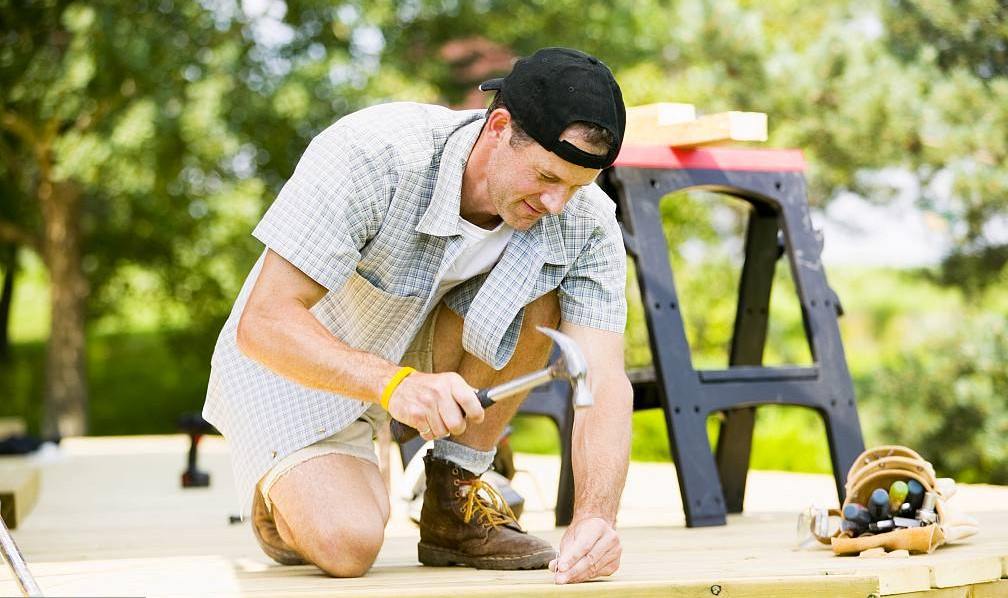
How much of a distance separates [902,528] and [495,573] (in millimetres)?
894

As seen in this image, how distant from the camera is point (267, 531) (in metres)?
2.57

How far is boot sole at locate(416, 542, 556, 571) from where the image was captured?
241cm

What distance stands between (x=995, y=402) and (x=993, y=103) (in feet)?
5.04

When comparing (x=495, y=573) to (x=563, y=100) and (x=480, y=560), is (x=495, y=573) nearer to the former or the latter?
(x=480, y=560)

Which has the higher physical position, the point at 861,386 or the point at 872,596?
the point at 872,596

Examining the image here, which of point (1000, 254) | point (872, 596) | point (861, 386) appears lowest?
point (861, 386)

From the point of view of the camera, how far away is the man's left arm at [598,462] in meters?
2.12

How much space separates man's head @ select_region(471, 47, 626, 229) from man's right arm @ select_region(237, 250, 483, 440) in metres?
0.41

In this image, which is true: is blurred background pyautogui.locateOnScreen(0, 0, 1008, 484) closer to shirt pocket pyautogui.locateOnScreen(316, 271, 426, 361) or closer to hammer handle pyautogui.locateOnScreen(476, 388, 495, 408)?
shirt pocket pyautogui.locateOnScreen(316, 271, 426, 361)

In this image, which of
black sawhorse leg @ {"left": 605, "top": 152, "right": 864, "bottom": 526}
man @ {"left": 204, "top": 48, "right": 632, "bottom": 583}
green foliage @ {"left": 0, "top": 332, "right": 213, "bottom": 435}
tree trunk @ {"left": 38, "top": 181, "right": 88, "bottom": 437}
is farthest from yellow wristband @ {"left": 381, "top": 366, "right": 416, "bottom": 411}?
green foliage @ {"left": 0, "top": 332, "right": 213, "bottom": 435}

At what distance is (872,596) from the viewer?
2.19 metres

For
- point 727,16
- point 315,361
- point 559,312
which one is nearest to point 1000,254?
point 727,16

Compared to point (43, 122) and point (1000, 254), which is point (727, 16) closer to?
point (1000, 254)

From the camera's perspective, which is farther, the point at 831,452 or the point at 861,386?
Result: the point at 861,386
